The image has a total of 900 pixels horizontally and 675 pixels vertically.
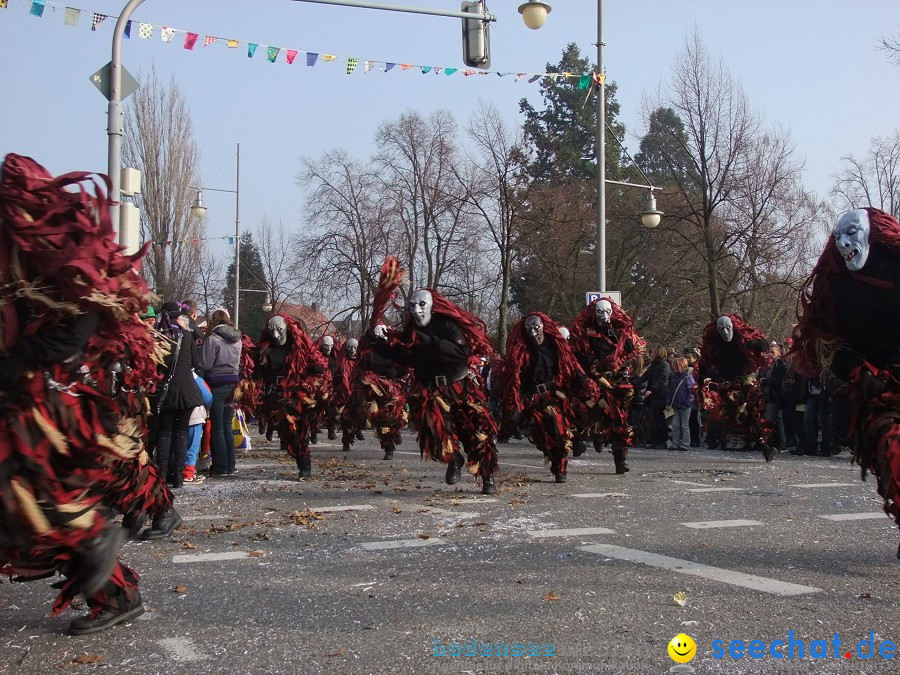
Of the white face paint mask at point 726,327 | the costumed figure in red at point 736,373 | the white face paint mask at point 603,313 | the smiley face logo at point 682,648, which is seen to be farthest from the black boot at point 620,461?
the smiley face logo at point 682,648

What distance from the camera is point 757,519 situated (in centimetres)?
736

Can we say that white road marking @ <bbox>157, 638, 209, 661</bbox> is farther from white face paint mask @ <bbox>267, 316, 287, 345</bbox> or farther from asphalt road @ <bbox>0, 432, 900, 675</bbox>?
white face paint mask @ <bbox>267, 316, 287, 345</bbox>

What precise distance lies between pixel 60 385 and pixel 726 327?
32.2 feet

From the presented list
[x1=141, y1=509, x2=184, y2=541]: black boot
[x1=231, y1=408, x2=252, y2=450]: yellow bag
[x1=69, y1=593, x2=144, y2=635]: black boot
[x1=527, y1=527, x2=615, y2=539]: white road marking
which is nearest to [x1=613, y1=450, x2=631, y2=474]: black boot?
[x1=527, y1=527, x2=615, y2=539]: white road marking

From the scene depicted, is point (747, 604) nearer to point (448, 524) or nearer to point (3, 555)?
point (448, 524)

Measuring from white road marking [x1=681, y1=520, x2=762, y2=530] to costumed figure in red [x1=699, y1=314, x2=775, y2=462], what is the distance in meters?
5.17

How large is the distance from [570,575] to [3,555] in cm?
308

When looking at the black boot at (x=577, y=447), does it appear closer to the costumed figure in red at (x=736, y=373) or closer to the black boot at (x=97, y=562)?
the costumed figure in red at (x=736, y=373)

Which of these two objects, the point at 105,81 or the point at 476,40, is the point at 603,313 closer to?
the point at 476,40

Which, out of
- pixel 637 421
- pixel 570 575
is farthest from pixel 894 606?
pixel 637 421

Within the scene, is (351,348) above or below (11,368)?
above

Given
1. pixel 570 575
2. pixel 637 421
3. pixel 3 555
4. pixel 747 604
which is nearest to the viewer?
pixel 3 555

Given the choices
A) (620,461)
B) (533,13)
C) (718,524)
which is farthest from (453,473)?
(533,13)

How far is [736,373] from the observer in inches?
480
